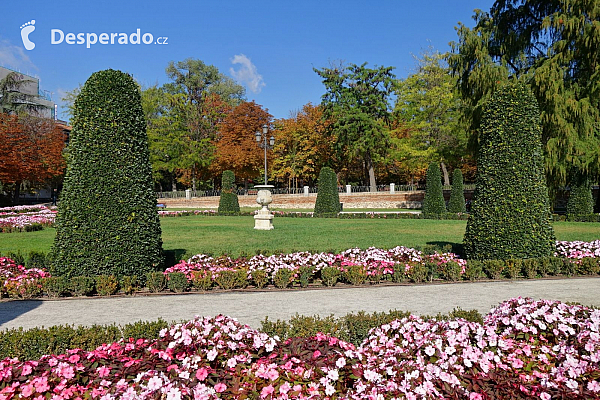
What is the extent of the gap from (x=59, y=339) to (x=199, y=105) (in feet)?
151

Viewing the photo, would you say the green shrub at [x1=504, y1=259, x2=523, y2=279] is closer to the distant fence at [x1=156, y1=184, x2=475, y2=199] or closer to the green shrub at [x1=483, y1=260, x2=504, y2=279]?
the green shrub at [x1=483, y1=260, x2=504, y2=279]

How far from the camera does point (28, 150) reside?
33.2 m

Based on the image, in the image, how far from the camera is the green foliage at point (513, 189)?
306 inches

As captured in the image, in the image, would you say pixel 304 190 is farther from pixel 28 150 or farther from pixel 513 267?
pixel 513 267

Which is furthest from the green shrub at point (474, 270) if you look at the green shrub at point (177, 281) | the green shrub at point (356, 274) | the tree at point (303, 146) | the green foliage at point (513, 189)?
the tree at point (303, 146)

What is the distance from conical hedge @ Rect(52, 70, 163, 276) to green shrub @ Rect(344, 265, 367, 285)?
10.5 feet

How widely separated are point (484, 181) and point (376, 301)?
3714 millimetres

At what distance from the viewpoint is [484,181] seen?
820 cm

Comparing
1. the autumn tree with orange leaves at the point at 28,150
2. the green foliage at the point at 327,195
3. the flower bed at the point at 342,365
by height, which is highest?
the autumn tree with orange leaves at the point at 28,150

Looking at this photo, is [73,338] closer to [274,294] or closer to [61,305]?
[61,305]

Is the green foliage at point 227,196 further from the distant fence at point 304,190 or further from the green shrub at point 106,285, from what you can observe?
the green shrub at point 106,285

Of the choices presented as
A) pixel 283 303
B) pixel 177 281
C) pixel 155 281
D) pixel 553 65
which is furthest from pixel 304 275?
pixel 553 65

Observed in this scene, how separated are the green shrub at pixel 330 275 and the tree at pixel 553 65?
14172mm

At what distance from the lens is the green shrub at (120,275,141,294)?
652 cm
